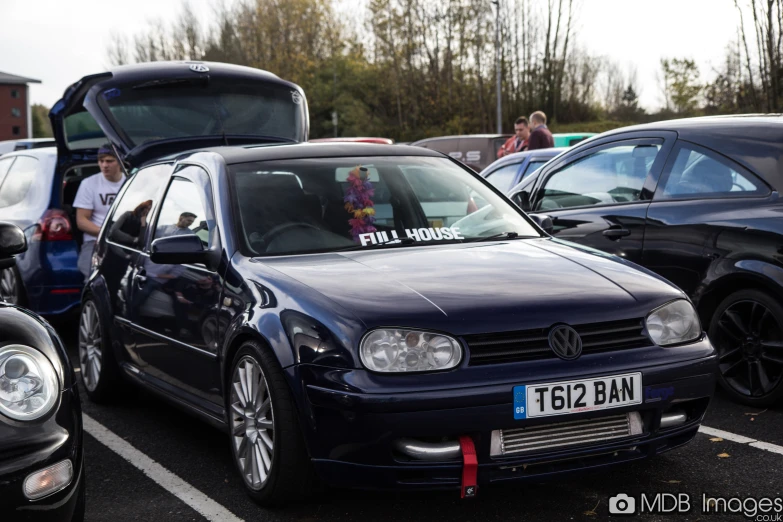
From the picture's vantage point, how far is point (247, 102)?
32.8 ft

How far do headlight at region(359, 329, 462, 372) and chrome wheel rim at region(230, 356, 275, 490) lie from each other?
0.57 metres

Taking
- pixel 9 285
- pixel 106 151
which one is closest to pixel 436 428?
pixel 106 151

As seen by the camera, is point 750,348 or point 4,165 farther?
point 4,165

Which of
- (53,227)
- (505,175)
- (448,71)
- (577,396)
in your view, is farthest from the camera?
(448,71)

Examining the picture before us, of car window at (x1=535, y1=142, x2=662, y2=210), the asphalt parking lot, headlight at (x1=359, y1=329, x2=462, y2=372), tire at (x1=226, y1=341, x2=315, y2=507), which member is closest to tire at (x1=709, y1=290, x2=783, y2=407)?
the asphalt parking lot

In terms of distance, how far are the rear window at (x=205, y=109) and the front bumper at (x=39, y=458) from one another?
574 centimetres

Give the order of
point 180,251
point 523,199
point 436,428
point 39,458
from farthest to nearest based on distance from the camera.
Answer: point 523,199 → point 180,251 → point 436,428 → point 39,458

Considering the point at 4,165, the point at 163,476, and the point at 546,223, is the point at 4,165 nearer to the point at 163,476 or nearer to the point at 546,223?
the point at 163,476

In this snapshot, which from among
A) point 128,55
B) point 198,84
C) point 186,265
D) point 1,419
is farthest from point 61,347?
point 128,55

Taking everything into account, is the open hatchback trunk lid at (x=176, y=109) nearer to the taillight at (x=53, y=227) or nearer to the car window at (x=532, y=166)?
the taillight at (x=53, y=227)

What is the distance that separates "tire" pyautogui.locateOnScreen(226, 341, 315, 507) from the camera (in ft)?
12.8

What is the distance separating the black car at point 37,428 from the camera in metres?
3.16

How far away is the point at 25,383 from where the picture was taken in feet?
10.9

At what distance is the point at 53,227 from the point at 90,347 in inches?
100
